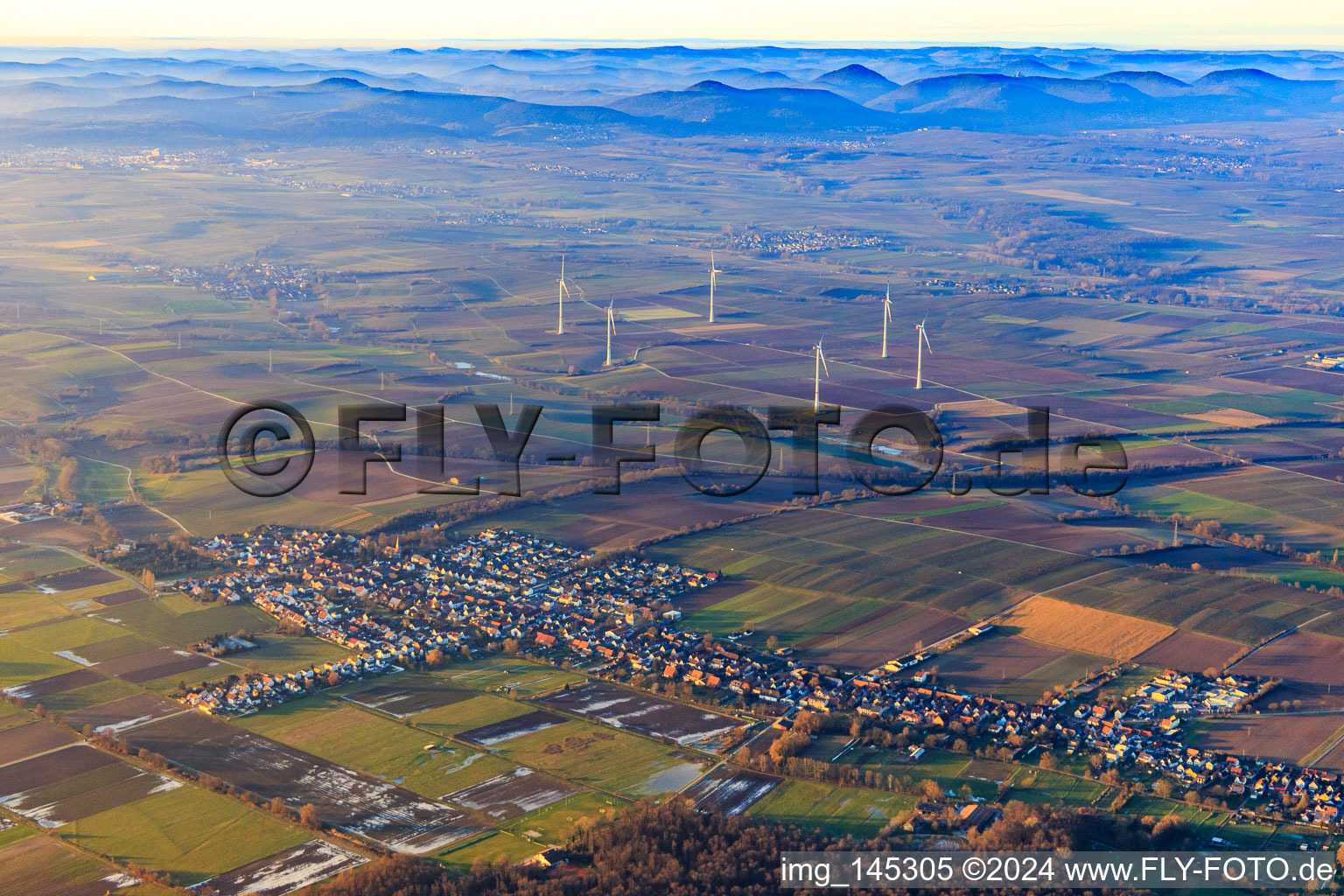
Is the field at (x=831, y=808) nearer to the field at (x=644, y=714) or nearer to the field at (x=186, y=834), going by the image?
the field at (x=644, y=714)

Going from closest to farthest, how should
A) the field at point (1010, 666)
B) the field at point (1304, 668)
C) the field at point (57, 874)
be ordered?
the field at point (57, 874) < the field at point (1304, 668) < the field at point (1010, 666)

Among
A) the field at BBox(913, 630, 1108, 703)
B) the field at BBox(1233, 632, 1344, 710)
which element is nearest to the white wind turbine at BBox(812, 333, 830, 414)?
the field at BBox(913, 630, 1108, 703)

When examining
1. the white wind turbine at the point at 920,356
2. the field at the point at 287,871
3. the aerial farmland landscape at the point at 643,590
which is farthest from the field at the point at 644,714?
the white wind turbine at the point at 920,356

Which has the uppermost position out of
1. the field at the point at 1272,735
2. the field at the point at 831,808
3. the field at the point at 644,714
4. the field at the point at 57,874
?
the field at the point at 644,714

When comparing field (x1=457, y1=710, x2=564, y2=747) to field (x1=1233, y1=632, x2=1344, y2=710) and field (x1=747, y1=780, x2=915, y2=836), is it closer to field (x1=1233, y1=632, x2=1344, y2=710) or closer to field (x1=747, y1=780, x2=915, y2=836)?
field (x1=747, y1=780, x2=915, y2=836)

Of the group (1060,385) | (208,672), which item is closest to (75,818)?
(208,672)

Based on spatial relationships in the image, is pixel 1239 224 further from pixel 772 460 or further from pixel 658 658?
pixel 658 658

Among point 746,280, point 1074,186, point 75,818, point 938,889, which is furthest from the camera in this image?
point 1074,186
